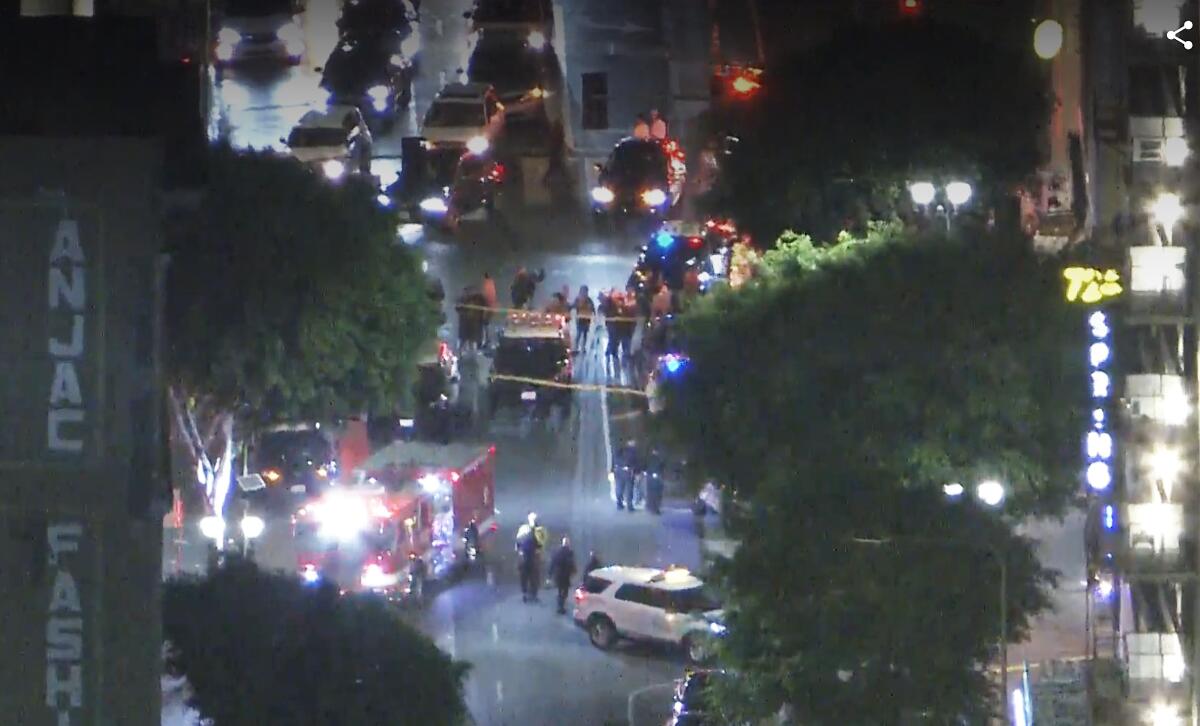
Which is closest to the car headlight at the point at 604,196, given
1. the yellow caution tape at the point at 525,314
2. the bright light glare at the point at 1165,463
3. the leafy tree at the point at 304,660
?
the yellow caution tape at the point at 525,314

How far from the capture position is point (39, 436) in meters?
15.5

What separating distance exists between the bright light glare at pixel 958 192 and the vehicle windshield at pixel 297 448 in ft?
31.3

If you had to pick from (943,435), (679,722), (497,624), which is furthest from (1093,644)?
(497,624)

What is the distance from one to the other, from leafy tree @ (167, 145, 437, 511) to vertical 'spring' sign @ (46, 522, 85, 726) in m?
6.22

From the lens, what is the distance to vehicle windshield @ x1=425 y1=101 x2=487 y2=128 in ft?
109

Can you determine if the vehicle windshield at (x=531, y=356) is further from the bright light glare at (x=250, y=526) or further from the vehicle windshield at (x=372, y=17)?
the vehicle windshield at (x=372, y=17)

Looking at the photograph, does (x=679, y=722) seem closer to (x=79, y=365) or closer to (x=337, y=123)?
(x=79, y=365)

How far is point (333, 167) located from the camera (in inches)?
1158

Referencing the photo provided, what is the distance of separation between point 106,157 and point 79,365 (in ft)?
5.34

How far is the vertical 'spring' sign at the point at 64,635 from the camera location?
15.4 m

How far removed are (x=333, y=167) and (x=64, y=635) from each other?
48.6 ft

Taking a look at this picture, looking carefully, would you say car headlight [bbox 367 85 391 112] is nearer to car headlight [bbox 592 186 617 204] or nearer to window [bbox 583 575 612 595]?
car headlight [bbox 592 186 617 204]

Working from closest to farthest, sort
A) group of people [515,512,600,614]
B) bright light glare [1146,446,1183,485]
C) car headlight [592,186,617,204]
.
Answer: bright light glare [1146,446,1183,485] → group of people [515,512,600,614] → car headlight [592,186,617,204]

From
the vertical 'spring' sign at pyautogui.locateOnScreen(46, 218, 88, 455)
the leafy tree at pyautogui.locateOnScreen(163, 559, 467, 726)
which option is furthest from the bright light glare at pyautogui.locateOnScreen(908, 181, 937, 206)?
the vertical 'spring' sign at pyautogui.locateOnScreen(46, 218, 88, 455)
